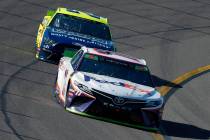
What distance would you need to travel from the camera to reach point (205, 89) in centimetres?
2286

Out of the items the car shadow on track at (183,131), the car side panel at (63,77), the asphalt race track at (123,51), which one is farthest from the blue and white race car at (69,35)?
the car shadow on track at (183,131)

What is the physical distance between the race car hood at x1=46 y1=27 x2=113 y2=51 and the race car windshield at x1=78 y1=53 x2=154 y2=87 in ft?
12.0

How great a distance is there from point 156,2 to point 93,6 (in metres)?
4.20

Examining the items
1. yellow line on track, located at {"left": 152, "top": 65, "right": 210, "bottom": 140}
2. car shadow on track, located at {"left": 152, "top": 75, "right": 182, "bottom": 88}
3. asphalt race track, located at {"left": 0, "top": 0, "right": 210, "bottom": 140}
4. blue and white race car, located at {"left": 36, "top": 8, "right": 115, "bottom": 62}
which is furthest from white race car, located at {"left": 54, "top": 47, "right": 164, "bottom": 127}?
car shadow on track, located at {"left": 152, "top": 75, "right": 182, "bottom": 88}

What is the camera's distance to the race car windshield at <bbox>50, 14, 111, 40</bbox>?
22.8 m

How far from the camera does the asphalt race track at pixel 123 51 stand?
51.2 ft

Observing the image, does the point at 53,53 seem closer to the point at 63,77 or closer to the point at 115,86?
the point at 63,77

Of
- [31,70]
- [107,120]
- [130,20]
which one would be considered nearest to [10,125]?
[107,120]

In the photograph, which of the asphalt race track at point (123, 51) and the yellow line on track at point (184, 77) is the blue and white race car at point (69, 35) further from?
the yellow line on track at point (184, 77)

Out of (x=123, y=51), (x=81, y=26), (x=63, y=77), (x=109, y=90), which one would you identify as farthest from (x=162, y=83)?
(x=109, y=90)

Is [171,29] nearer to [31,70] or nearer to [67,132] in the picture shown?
[31,70]

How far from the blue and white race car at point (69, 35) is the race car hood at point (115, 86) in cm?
454

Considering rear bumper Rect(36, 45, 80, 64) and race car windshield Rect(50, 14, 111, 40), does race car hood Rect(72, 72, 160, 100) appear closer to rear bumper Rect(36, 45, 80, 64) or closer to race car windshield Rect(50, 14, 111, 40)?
rear bumper Rect(36, 45, 80, 64)

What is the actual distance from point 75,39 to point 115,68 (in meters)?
4.37
